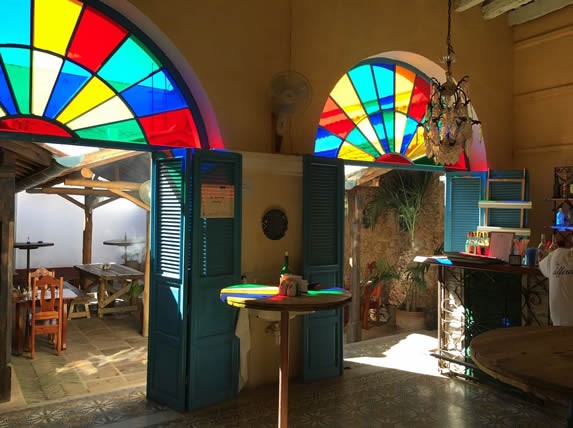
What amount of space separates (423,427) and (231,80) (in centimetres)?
340

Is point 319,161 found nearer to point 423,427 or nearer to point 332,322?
point 332,322

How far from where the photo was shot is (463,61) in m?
6.44

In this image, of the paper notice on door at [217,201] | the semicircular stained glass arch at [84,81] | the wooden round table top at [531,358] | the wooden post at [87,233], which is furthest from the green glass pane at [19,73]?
the wooden post at [87,233]

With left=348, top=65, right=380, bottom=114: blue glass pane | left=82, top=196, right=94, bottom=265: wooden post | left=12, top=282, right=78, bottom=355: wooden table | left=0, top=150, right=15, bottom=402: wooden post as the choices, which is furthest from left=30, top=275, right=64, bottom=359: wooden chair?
left=348, top=65, right=380, bottom=114: blue glass pane

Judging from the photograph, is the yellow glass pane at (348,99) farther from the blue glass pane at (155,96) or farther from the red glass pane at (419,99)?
the blue glass pane at (155,96)

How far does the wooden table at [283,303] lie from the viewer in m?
3.16

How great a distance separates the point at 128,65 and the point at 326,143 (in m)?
2.20

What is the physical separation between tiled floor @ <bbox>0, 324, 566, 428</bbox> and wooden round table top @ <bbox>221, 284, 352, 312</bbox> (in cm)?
120

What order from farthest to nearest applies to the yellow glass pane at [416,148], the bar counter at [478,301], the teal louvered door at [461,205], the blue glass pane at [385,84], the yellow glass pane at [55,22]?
the teal louvered door at [461,205], the yellow glass pane at [416,148], the blue glass pane at [385,84], the bar counter at [478,301], the yellow glass pane at [55,22]

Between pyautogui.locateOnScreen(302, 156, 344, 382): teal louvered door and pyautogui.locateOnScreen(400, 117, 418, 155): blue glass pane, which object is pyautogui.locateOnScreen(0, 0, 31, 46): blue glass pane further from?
pyautogui.locateOnScreen(400, 117, 418, 155): blue glass pane

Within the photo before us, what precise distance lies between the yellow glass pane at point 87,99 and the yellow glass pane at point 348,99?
242cm

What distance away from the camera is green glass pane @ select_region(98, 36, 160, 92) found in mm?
4227

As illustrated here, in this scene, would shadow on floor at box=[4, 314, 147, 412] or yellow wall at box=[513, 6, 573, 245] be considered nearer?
shadow on floor at box=[4, 314, 147, 412]

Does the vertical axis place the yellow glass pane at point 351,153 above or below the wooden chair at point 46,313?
above
